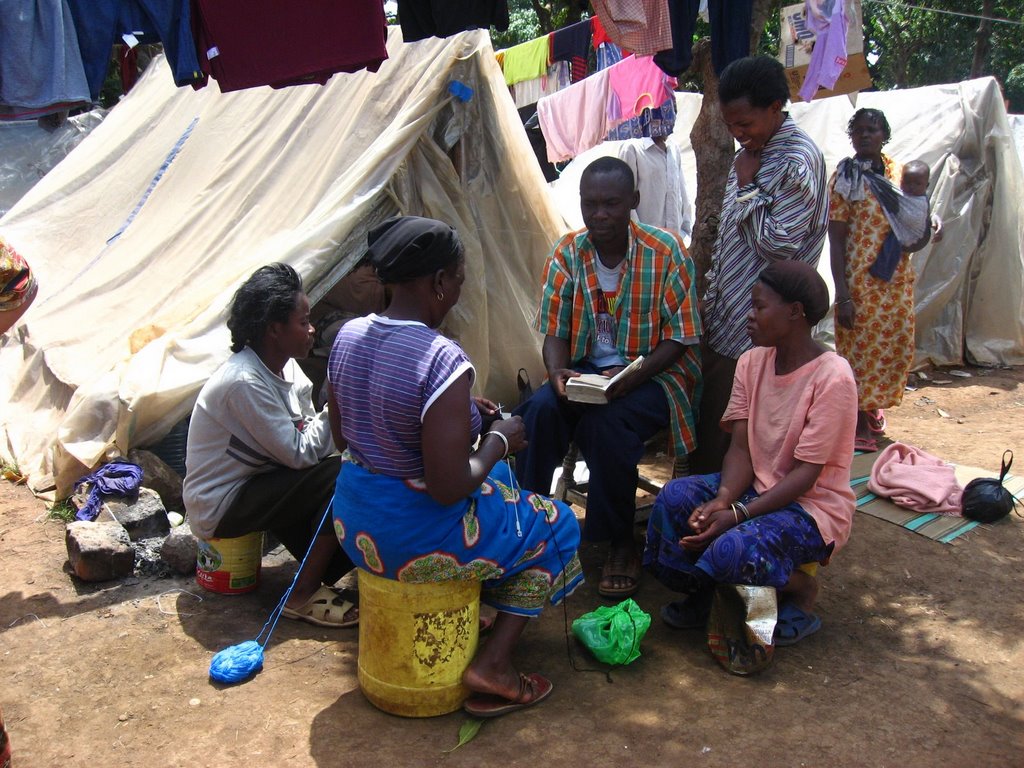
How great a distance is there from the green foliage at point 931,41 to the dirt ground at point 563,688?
21238 mm

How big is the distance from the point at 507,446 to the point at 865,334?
3.63m

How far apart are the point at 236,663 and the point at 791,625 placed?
1974 millimetres

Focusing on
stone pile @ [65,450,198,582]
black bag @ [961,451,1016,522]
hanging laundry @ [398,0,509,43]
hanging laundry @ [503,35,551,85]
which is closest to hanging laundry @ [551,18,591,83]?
hanging laundry @ [503,35,551,85]

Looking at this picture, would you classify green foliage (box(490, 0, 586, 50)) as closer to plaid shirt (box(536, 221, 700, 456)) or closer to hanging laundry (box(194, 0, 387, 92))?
hanging laundry (box(194, 0, 387, 92))

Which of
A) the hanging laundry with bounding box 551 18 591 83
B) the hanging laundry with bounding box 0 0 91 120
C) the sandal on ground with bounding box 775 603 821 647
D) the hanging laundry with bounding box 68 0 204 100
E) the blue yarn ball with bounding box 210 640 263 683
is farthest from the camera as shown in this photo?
the hanging laundry with bounding box 551 18 591 83

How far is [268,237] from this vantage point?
17.9 ft

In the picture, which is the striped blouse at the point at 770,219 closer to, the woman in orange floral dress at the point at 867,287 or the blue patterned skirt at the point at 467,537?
the blue patterned skirt at the point at 467,537

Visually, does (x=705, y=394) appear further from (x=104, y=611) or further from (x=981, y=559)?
(x=104, y=611)

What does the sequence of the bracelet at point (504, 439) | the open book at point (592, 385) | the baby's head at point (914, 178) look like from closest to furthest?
the bracelet at point (504, 439), the open book at point (592, 385), the baby's head at point (914, 178)

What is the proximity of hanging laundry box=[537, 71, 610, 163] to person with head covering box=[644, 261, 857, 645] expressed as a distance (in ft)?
20.7

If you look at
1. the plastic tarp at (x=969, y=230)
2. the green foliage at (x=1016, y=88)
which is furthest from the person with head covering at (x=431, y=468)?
the green foliage at (x=1016, y=88)

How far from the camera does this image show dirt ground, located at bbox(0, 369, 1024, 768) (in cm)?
250

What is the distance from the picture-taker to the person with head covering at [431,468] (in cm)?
237

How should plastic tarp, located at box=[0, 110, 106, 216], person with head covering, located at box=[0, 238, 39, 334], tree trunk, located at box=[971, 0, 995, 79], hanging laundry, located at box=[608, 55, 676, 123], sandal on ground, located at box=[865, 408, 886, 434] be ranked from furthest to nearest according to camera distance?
1. tree trunk, located at box=[971, 0, 995, 79]
2. plastic tarp, located at box=[0, 110, 106, 216]
3. hanging laundry, located at box=[608, 55, 676, 123]
4. sandal on ground, located at box=[865, 408, 886, 434]
5. person with head covering, located at box=[0, 238, 39, 334]
